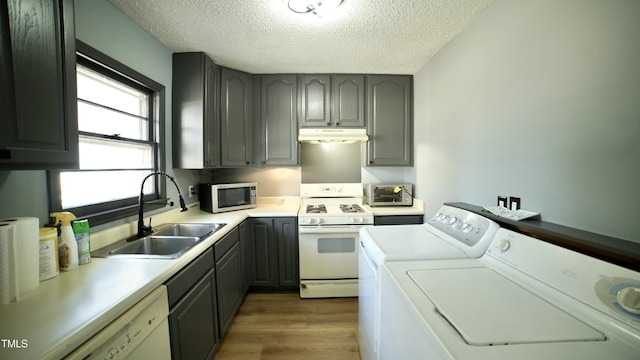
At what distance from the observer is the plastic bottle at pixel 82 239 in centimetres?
107

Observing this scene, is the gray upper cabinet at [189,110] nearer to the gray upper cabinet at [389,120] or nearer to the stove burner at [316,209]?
the stove burner at [316,209]

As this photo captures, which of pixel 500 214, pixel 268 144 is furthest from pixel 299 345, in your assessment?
pixel 268 144

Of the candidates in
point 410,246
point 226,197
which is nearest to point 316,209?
point 226,197

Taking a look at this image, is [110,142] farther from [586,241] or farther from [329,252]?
[586,241]

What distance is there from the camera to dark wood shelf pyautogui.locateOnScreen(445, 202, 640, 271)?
2.19ft

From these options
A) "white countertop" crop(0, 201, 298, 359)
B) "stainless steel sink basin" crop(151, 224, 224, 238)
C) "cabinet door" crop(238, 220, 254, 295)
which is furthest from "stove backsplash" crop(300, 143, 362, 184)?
"white countertop" crop(0, 201, 298, 359)

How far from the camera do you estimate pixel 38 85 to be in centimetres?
77

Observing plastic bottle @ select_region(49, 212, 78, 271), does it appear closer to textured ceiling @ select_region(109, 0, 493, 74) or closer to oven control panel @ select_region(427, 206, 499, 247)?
textured ceiling @ select_region(109, 0, 493, 74)

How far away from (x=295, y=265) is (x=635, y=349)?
2123 millimetres

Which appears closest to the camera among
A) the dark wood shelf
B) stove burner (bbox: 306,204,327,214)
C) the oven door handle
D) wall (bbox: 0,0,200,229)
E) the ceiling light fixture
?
the dark wood shelf

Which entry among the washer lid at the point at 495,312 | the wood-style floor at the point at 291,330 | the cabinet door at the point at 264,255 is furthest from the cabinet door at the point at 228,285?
the washer lid at the point at 495,312

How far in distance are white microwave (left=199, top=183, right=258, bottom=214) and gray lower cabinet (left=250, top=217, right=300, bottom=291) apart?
302 mm

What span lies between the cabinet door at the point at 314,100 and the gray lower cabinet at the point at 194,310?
67.9 inches

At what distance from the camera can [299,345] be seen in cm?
171
